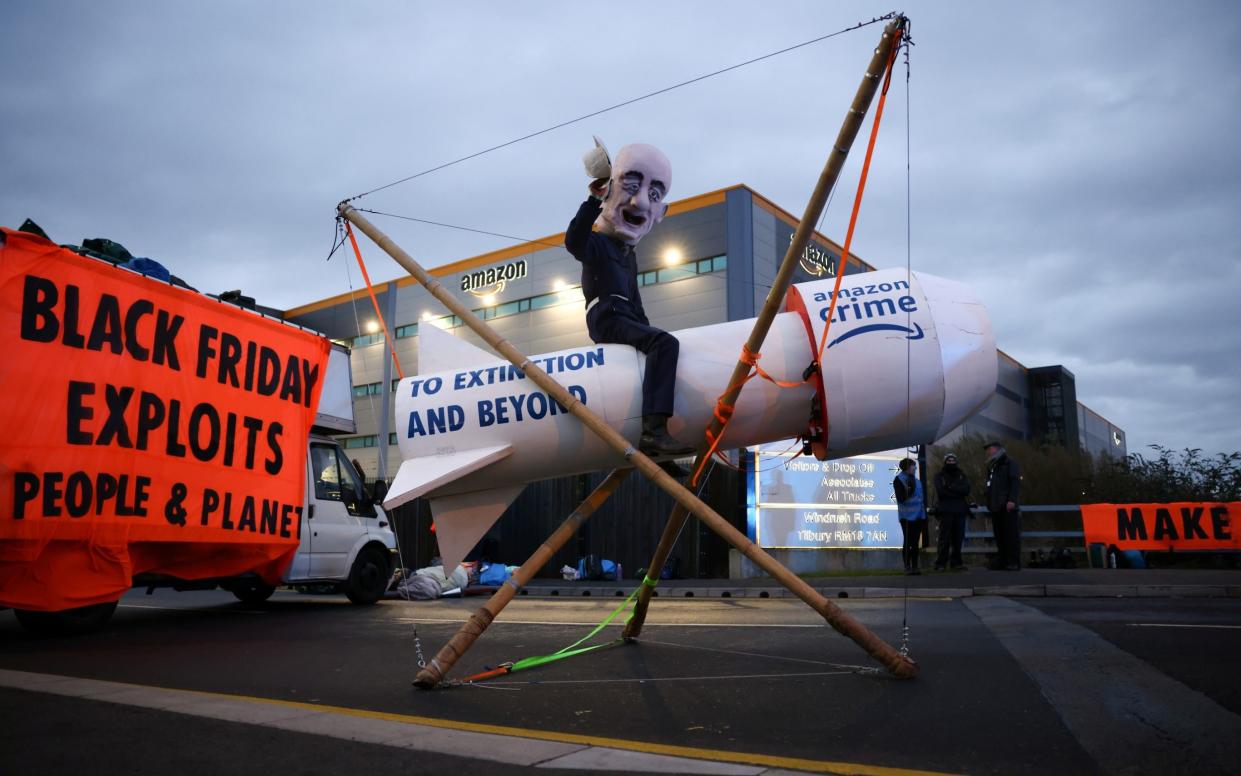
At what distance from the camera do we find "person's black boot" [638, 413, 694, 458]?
5.01m

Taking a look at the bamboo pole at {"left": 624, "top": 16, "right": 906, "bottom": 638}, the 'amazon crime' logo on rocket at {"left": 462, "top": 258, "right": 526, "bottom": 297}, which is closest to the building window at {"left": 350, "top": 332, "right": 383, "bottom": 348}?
the 'amazon crime' logo on rocket at {"left": 462, "top": 258, "right": 526, "bottom": 297}

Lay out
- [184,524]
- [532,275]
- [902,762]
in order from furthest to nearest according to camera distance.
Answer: [532,275] < [184,524] < [902,762]

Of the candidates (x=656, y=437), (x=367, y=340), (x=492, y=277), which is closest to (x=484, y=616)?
(x=656, y=437)

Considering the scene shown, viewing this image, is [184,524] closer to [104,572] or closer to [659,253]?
[104,572]

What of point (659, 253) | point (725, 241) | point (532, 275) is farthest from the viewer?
point (532, 275)

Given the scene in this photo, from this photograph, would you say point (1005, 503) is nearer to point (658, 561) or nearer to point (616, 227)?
point (658, 561)

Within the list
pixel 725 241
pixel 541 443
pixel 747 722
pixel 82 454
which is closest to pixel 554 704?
pixel 747 722

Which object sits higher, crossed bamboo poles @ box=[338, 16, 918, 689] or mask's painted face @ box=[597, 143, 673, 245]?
mask's painted face @ box=[597, 143, 673, 245]

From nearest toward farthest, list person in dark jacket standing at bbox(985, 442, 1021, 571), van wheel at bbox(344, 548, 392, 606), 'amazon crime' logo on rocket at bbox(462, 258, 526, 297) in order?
van wheel at bbox(344, 548, 392, 606) → person in dark jacket standing at bbox(985, 442, 1021, 571) → 'amazon crime' logo on rocket at bbox(462, 258, 526, 297)

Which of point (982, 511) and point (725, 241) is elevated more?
point (725, 241)

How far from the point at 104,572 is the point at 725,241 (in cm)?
2117

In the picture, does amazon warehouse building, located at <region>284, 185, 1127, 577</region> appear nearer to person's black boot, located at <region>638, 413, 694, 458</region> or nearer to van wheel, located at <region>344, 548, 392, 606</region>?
person's black boot, located at <region>638, 413, 694, 458</region>

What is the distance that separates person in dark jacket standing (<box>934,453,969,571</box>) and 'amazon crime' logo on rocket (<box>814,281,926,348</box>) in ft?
28.9

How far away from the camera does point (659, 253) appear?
28.1 m
